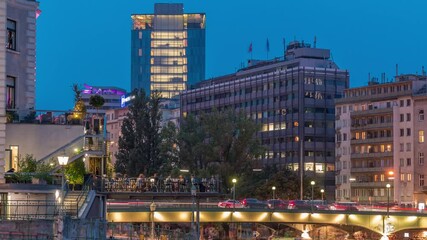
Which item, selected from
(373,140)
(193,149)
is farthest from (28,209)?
(373,140)

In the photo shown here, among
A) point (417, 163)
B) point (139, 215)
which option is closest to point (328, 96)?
point (417, 163)

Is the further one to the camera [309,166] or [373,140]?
[309,166]

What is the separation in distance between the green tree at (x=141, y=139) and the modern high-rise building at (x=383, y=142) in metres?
41.9

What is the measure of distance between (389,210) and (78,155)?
59.0 m

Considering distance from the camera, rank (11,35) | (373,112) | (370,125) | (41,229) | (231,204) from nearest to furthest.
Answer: (41,229) → (11,35) → (231,204) → (373,112) → (370,125)

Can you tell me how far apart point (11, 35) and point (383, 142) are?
11829 centimetres

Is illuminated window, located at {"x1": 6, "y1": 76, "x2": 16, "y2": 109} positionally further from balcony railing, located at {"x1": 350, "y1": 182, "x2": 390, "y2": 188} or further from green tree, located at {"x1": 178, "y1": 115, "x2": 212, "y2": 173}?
balcony railing, located at {"x1": 350, "y1": 182, "x2": 390, "y2": 188}

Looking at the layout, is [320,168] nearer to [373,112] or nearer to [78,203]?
[373,112]

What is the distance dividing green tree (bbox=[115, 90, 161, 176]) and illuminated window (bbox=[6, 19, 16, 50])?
2691 inches

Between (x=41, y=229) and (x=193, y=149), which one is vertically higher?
(x=193, y=149)

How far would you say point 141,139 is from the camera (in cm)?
14212

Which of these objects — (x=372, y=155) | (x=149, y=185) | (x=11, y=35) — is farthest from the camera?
(x=372, y=155)

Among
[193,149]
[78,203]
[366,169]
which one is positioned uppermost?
[193,149]

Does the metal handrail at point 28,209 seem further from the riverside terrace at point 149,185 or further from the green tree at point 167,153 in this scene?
the green tree at point 167,153
